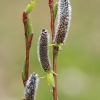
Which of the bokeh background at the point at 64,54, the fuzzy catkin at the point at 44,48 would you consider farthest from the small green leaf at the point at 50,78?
the bokeh background at the point at 64,54

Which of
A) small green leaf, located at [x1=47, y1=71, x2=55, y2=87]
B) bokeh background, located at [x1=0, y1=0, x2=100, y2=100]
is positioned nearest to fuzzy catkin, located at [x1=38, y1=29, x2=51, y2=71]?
small green leaf, located at [x1=47, y1=71, x2=55, y2=87]

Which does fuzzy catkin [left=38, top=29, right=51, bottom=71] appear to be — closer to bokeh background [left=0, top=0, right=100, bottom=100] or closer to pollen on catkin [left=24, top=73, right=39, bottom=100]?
pollen on catkin [left=24, top=73, right=39, bottom=100]

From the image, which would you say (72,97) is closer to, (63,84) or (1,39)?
(63,84)

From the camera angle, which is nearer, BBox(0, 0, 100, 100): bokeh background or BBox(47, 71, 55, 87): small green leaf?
BBox(47, 71, 55, 87): small green leaf

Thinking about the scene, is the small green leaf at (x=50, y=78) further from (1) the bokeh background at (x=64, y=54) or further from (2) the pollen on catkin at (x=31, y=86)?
(1) the bokeh background at (x=64, y=54)

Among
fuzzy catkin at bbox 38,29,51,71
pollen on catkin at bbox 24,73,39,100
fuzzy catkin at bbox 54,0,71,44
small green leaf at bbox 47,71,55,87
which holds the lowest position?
pollen on catkin at bbox 24,73,39,100

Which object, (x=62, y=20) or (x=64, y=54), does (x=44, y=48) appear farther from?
(x=64, y=54)
